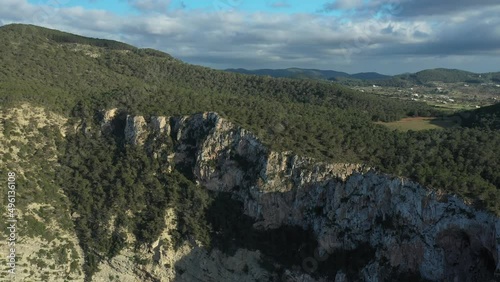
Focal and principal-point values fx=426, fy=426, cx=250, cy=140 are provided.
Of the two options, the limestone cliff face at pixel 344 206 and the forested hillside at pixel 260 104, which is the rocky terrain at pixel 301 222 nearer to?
the limestone cliff face at pixel 344 206

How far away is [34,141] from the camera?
7831 cm

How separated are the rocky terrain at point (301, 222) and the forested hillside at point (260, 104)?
3.06m

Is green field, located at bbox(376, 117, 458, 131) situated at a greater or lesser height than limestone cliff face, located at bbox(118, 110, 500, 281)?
greater

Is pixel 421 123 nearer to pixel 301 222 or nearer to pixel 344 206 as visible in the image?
pixel 344 206

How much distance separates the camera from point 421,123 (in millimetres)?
95688

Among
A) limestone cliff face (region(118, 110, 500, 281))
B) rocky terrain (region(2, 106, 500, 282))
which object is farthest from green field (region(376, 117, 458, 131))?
rocky terrain (region(2, 106, 500, 282))

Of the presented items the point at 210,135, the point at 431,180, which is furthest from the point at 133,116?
the point at 431,180

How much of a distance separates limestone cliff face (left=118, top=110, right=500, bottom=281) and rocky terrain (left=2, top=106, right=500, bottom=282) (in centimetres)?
14

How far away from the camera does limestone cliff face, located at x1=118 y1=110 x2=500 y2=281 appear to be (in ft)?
175

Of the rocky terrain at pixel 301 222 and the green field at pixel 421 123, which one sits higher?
the green field at pixel 421 123

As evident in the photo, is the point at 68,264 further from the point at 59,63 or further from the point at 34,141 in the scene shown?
the point at 59,63

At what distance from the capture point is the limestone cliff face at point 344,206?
53.3 metres

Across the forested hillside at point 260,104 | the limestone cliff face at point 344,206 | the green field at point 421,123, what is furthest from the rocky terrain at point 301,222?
the green field at point 421,123

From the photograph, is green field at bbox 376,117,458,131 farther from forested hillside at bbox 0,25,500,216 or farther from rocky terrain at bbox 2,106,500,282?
rocky terrain at bbox 2,106,500,282
